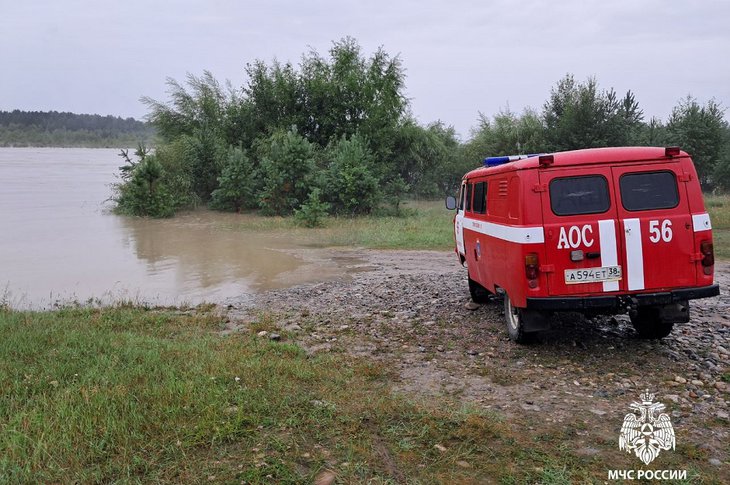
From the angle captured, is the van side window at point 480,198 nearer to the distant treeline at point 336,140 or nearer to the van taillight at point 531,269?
the van taillight at point 531,269

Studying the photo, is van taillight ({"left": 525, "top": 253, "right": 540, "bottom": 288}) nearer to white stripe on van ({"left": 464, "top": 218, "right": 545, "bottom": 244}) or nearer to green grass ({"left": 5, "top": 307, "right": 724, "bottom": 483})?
white stripe on van ({"left": 464, "top": 218, "right": 545, "bottom": 244})

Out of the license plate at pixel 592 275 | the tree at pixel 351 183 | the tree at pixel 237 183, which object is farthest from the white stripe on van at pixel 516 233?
the tree at pixel 237 183

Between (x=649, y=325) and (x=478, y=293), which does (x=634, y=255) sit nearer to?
(x=649, y=325)

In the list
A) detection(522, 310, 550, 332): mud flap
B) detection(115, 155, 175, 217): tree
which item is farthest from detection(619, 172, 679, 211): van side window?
detection(115, 155, 175, 217): tree

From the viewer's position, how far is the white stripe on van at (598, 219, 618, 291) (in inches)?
245

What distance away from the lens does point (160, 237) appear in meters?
24.1

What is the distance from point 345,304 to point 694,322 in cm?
557

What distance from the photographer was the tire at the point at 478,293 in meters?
9.85

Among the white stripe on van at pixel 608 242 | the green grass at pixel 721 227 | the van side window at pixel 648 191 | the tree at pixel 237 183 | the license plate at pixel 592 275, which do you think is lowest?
the green grass at pixel 721 227

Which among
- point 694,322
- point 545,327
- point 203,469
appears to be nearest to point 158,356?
point 203,469

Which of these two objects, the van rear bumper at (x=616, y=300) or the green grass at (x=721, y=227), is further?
the green grass at (x=721, y=227)

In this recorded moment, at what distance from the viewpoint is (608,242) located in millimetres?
6230

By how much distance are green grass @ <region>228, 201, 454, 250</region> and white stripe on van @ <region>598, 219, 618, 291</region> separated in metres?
12.4

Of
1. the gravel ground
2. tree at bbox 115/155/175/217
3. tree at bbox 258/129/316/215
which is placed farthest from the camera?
tree at bbox 115/155/175/217
